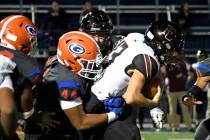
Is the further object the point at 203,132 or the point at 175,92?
the point at 175,92

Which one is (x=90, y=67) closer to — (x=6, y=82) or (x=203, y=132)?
(x=6, y=82)

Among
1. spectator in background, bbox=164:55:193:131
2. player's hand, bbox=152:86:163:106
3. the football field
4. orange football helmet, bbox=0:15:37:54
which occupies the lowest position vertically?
the football field

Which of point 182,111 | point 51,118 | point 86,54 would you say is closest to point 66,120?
point 51,118

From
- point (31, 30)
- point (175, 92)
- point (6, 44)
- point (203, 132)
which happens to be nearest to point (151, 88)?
point (31, 30)

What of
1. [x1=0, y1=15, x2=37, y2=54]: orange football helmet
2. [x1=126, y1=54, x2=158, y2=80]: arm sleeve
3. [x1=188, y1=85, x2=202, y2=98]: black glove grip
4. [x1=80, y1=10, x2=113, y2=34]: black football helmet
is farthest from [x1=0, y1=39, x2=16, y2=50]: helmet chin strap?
[x1=188, y1=85, x2=202, y2=98]: black glove grip

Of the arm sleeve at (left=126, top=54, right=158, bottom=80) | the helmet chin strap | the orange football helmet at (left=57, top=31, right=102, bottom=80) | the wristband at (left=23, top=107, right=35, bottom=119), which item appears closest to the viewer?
the wristband at (left=23, top=107, right=35, bottom=119)

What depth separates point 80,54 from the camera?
4031mm

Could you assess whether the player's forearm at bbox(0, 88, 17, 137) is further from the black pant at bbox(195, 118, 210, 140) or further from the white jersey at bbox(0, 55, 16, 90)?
the black pant at bbox(195, 118, 210, 140)

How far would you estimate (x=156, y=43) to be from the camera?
4.44 meters

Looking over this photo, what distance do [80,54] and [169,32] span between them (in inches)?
30.3

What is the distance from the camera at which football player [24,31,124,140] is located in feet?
12.8

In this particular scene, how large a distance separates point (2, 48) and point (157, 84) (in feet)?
3.91

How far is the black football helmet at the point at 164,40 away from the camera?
174 inches

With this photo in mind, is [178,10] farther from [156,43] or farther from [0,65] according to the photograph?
[0,65]
